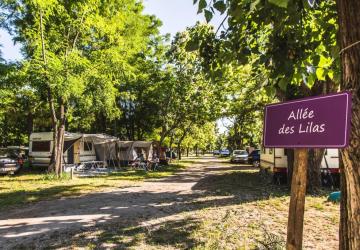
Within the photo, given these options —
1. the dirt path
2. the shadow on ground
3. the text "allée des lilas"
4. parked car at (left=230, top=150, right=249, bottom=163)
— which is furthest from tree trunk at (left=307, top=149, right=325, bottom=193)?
parked car at (left=230, top=150, right=249, bottom=163)

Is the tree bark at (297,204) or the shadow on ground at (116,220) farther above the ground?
the tree bark at (297,204)

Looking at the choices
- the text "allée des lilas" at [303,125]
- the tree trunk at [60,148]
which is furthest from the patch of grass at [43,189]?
the text "allée des lilas" at [303,125]

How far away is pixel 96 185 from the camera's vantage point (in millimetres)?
16406

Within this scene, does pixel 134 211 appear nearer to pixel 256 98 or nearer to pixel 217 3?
pixel 217 3

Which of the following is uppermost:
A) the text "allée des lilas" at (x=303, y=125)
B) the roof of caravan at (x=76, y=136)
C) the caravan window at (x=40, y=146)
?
the roof of caravan at (x=76, y=136)

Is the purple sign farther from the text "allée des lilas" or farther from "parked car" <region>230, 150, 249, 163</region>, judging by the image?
"parked car" <region>230, 150, 249, 163</region>

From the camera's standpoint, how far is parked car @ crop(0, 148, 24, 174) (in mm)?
20969

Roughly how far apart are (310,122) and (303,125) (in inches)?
3.3

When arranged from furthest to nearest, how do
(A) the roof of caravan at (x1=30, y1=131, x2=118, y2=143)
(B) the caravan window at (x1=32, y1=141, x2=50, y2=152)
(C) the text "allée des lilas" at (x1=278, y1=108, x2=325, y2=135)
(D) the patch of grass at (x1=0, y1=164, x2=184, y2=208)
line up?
(B) the caravan window at (x1=32, y1=141, x2=50, y2=152) → (A) the roof of caravan at (x1=30, y1=131, x2=118, y2=143) → (D) the patch of grass at (x1=0, y1=164, x2=184, y2=208) → (C) the text "allée des lilas" at (x1=278, y1=108, x2=325, y2=135)

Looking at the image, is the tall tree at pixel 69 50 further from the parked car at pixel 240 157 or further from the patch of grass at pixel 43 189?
the parked car at pixel 240 157

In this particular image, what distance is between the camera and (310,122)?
9.43ft

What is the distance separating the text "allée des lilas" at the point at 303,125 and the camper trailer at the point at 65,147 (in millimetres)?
22197

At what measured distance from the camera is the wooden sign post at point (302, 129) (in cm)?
256

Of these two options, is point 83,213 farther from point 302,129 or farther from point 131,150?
point 131,150
